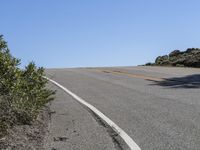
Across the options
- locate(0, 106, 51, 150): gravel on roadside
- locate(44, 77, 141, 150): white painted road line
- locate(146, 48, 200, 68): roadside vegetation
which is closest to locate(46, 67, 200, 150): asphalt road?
locate(44, 77, 141, 150): white painted road line

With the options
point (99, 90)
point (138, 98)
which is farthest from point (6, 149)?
point (99, 90)

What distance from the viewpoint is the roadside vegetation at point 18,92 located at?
9.77 m

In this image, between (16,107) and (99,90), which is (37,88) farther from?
(99,90)

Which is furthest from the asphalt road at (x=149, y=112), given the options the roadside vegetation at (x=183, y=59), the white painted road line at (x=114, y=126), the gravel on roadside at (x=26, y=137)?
the roadside vegetation at (x=183, y=59)

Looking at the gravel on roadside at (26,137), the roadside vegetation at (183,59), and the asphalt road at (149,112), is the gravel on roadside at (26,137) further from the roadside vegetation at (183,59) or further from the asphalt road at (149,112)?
the roadside vegetation at (183,59)

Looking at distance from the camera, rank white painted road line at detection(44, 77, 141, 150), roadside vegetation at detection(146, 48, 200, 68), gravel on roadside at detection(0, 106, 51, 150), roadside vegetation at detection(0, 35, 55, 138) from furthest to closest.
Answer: roadside vegetation at detection(146, 48, 200, 68) < roadside vegetation at detection(0, 35, 55, 138) < white painted road line at detection(44, 77, 141, 150) < gravel on roadside at detection(0, 106, 51, 150)

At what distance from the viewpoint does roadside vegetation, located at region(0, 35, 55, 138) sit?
32.0ft

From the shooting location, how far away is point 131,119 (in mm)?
11250

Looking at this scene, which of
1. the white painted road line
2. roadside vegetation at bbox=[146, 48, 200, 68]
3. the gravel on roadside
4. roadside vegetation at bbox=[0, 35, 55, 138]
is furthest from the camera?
roadside vegetation at bbox=[146, 48, 200, 68]

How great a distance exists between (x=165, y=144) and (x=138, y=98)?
6.79 m

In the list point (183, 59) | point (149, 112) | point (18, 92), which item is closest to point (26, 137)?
point (18, 92)

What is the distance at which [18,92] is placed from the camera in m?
10.6

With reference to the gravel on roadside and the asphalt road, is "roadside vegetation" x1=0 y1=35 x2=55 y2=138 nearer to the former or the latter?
the gravel on roadside

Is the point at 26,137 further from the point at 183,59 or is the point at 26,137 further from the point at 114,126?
the point at 183,59
